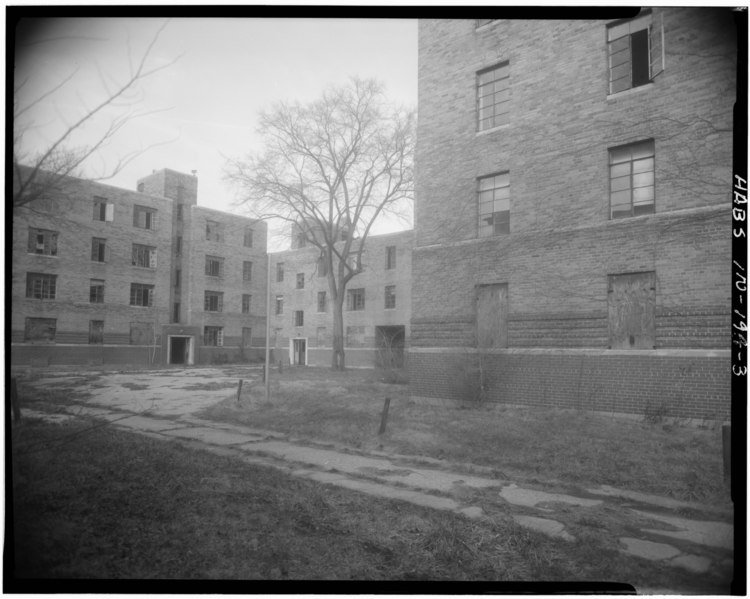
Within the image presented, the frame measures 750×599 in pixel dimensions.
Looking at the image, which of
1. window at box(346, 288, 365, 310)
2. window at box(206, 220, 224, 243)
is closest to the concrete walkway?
window at box(206, 220, 224, 243)

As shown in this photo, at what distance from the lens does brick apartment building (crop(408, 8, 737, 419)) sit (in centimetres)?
803

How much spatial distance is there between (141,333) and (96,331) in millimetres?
483

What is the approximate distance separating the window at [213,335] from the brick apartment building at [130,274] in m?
0.02

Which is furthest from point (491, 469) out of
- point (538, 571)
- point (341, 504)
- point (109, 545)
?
point (109, 545)

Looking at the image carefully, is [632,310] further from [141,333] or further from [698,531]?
[141,333]

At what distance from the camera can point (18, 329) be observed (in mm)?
3740

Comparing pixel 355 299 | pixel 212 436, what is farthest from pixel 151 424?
pixel 355 299

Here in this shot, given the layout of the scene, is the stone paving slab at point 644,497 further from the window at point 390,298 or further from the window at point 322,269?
the window at point 390,298

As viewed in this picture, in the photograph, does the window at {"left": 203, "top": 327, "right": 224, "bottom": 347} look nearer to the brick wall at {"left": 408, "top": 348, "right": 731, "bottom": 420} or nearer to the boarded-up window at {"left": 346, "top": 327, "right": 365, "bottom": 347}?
the brick wall at {"left": 408, "top": 348, "right": 731, "bottom": 420}

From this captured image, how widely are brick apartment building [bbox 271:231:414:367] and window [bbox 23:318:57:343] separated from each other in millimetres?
4660

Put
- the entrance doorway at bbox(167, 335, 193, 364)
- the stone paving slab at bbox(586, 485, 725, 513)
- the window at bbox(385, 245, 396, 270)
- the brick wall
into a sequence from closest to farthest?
1. the stone paving slab at bbox(586, 485, 725, 513)
2. the entrance doorway at bbox(167, 335, 193, 364)
3. the brick wall
4. the window at bbox(385, 245, 396, 270)

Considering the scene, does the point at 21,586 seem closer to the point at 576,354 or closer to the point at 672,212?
the point at 576,354

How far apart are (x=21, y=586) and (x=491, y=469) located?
5.24 metres

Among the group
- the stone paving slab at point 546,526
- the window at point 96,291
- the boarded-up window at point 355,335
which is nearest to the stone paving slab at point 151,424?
the window at point 96,291
